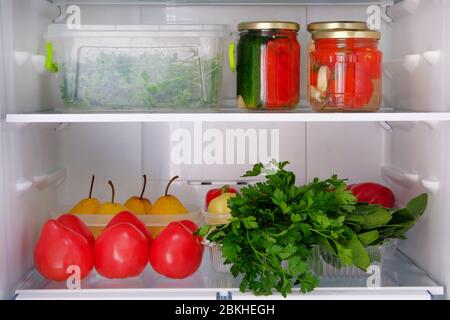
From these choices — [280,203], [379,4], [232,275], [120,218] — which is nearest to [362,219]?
[280,203]

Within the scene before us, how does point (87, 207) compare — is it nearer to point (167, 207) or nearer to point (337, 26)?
point (167, 207)

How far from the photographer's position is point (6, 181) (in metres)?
1.67

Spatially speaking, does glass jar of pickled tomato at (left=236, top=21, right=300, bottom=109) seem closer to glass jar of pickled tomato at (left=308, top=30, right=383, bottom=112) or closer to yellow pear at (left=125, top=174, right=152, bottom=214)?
glass jar of pickled tomato at (left=308, top=30, right=383, bottom=112)

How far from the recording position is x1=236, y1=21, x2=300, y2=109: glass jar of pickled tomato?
182cm

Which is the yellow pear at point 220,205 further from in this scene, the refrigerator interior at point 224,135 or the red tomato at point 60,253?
the red tomato at point 60,253

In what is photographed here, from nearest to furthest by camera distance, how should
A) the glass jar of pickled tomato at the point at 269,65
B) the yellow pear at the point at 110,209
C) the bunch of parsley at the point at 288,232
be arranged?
the bunch of parsley at the point at 288,232
the glass jar of pickled tomato at the point at 269,65
the yellow pear at the point at 110,209

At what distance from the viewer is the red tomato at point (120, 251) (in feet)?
5.63

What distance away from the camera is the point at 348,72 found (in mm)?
1787

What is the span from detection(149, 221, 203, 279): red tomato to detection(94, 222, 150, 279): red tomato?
33 millimetres

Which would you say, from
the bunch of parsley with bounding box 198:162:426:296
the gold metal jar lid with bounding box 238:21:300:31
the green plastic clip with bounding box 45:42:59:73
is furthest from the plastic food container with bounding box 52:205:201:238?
the gold metal jar lid with bounding box 238:21:300:31

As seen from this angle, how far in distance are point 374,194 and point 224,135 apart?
0.43 m

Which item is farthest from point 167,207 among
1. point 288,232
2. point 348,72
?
point 348,72

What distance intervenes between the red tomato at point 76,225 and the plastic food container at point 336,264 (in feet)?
1.65

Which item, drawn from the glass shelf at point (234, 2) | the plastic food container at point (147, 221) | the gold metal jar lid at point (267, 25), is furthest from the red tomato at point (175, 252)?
the glass shelf at point (234, 2)
